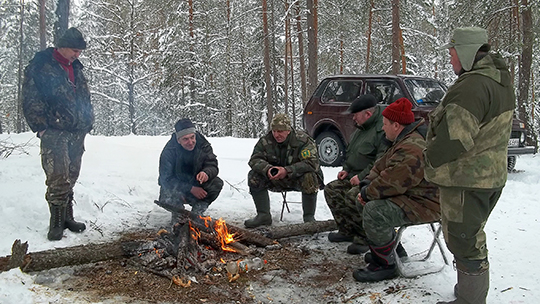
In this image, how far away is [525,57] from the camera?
12.2 meters

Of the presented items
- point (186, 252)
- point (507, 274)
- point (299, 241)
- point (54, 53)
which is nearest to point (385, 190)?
point (507, 274)

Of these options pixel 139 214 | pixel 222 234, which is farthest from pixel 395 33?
pixel 222 234

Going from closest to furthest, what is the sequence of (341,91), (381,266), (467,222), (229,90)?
(467,222) → (381,266) → (341,91) → (229,90)

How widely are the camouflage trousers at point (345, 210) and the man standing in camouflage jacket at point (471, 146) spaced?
5.14 ft

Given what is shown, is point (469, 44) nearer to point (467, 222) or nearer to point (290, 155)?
point (467, 222)

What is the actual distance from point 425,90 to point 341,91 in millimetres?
1729

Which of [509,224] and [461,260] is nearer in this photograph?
[461,260]

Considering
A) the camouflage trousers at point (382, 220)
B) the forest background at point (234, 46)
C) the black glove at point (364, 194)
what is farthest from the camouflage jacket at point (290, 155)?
the forest background at point (234, 46)

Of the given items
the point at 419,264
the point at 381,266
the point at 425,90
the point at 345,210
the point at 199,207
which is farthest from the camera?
the point at 425,90

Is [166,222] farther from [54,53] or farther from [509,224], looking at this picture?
[509,224]

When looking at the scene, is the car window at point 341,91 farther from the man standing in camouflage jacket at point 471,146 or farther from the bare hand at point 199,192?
the man standing in camouflage jacket at point 471,146

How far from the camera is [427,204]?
321 cm

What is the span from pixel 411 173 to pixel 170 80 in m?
20.6

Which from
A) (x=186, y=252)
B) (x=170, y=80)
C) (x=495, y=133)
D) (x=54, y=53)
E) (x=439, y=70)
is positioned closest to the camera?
(x=495, y=133)
